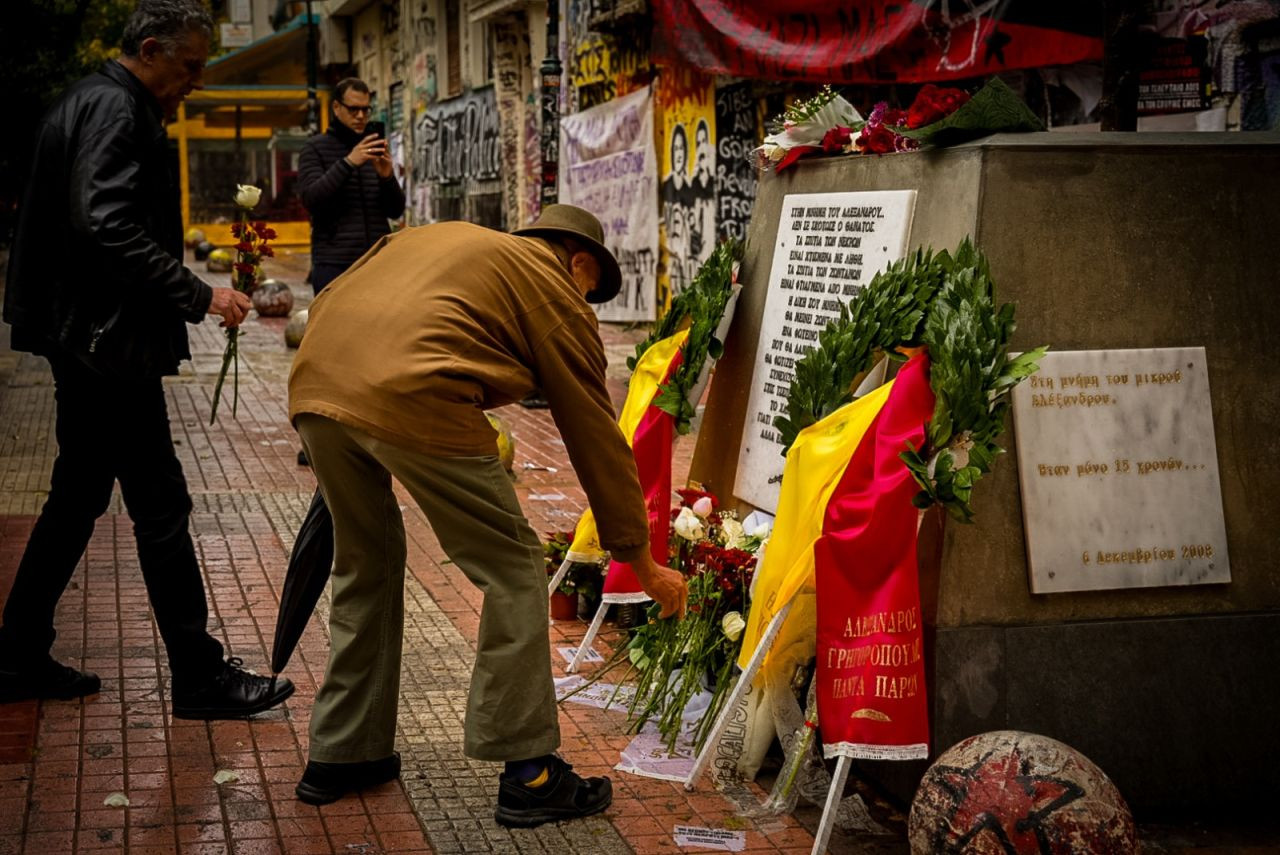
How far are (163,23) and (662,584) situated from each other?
2.23 meters

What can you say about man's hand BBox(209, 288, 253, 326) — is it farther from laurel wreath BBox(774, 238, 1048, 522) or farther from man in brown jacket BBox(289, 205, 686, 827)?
laurel wreath BBox(774, 238, 1048, 522)

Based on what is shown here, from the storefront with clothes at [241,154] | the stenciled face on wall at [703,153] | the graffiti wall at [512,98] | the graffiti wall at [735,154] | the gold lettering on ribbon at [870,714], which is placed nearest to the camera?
the gold lettering on ribbon at [870,714]

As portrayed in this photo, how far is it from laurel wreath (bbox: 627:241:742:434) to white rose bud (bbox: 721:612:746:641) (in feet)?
2.84

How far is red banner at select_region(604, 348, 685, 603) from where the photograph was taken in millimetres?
5422

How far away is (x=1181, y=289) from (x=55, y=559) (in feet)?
11.4

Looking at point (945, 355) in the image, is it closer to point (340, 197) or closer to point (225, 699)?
point (225, 699)

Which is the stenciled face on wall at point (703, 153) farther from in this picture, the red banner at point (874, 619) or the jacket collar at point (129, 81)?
the red banner at point (874, 619)

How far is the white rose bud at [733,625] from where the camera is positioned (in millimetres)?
4750

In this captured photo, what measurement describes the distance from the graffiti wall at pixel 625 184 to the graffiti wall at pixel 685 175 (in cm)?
15

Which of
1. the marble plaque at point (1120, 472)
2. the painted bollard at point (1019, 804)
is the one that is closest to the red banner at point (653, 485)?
the marble plaque at point (1120, 472)

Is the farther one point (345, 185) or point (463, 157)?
point (463, 157)

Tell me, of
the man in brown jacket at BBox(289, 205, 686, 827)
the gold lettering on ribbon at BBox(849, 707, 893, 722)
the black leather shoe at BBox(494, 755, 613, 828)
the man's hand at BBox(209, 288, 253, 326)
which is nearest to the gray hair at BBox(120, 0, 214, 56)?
the man's hand at BBox(209, 288, 253, 326)

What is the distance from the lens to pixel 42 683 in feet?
16.7

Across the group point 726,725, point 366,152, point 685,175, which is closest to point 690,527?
point 726,725
